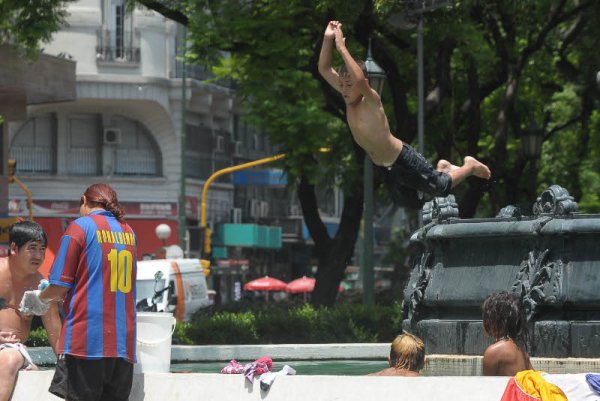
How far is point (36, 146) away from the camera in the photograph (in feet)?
173

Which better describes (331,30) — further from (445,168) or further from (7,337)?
(7,337)

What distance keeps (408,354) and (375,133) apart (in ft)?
7.32

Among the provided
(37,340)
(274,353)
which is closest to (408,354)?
(274,353)

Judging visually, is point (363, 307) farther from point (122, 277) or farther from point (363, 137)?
point (122, 277)

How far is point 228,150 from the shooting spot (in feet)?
193

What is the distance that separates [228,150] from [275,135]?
2968cm

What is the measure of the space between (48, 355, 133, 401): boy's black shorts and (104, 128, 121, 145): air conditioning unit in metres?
45.3

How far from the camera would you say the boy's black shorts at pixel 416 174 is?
10.6 metres

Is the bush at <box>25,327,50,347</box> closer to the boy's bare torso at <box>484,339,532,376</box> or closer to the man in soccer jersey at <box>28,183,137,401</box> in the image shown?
the man in soccer jersey at <box>28,183,137,401</box>

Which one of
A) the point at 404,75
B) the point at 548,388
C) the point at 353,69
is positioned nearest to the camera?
the point at 548,388

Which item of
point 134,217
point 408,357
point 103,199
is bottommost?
point 408,357

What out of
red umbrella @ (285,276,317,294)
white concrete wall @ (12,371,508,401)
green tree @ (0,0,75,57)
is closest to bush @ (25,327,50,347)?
green tree @ (0,0,75,57)

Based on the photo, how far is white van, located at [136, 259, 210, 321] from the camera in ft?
99.8

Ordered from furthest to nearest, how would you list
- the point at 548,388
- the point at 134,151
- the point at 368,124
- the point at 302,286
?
the point at 134,151 → the point at 302,286 → the point at 368,124 → the point at 548,388
